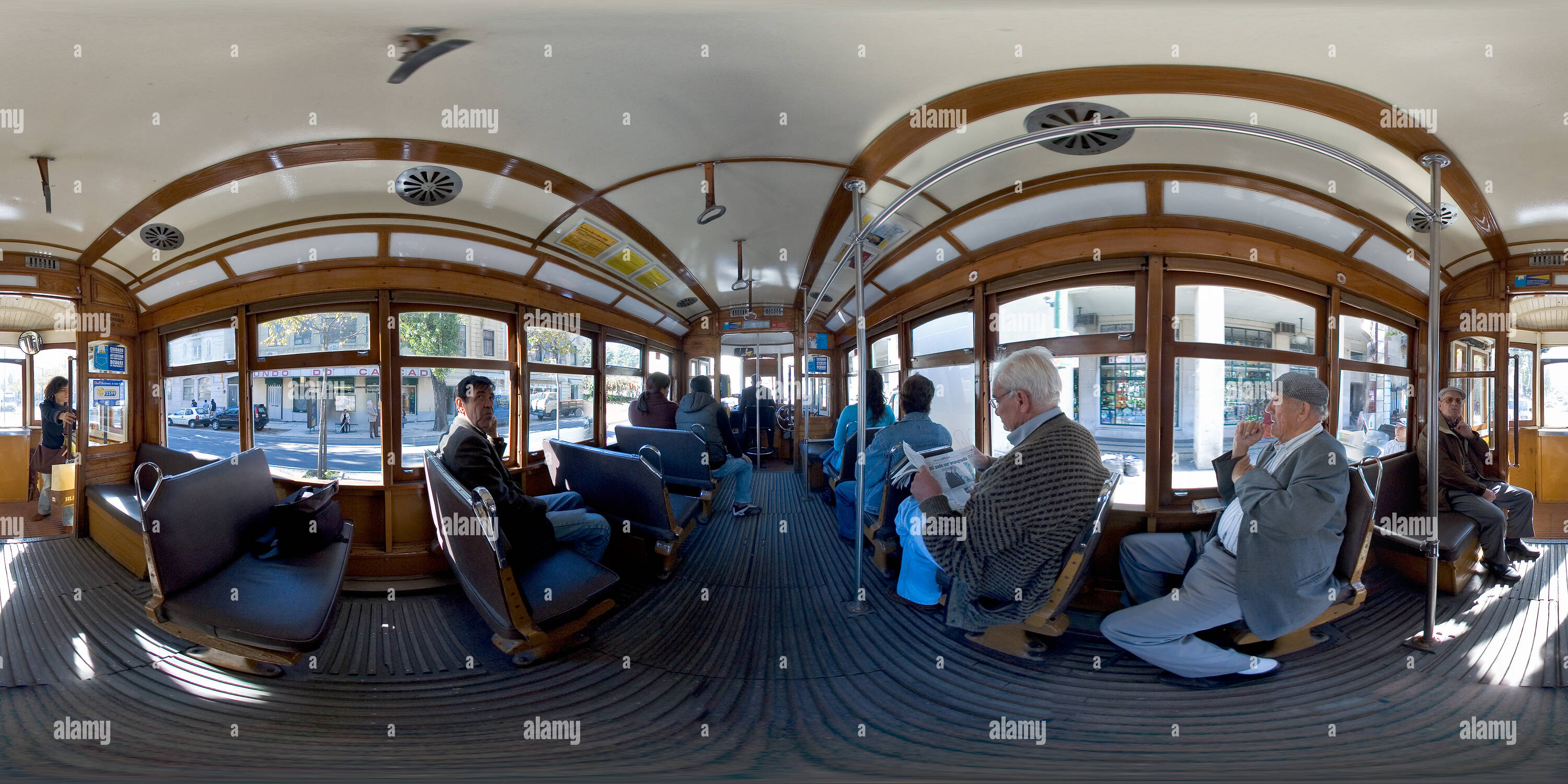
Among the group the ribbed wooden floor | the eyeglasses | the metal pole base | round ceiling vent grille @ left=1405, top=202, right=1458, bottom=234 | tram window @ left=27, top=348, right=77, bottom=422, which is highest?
round ceiling vent grille @ left=1405, top=202, right=1458, bottom=234

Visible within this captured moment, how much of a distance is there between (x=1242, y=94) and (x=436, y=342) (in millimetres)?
2237

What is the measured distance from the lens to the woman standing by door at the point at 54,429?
1.28 metres

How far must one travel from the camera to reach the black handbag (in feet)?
3.61

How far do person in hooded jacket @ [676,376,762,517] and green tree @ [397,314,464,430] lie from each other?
3.12ft

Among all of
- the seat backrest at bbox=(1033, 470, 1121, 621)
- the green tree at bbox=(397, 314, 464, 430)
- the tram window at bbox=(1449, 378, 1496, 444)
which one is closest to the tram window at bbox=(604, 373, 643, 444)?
the green tree at bbox=(397, 314, 464, 430)

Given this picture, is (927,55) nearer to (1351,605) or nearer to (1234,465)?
(1234,465)

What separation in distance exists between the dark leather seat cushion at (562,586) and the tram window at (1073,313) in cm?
136

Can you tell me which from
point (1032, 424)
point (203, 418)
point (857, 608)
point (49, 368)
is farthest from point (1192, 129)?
point (49, 368)

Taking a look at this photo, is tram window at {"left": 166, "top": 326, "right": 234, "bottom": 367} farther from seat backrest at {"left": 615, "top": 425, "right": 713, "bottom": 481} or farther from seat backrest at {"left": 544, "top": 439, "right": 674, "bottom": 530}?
seat backrest at {"left": 615, "top": 425, "right": 713, "bottom": 481}

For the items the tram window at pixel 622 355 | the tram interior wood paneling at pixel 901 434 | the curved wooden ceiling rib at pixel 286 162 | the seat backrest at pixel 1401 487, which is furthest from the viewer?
the tram window at pixel 622 355

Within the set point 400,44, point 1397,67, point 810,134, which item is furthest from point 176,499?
point 1397,67

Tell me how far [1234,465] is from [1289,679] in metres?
0.41

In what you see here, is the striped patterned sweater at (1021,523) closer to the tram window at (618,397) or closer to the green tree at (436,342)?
the green tree at (436,342)

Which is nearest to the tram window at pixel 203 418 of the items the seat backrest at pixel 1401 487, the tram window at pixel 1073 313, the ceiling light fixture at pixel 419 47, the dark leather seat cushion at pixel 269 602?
the dark leather seat cushion at pixel 269 602
